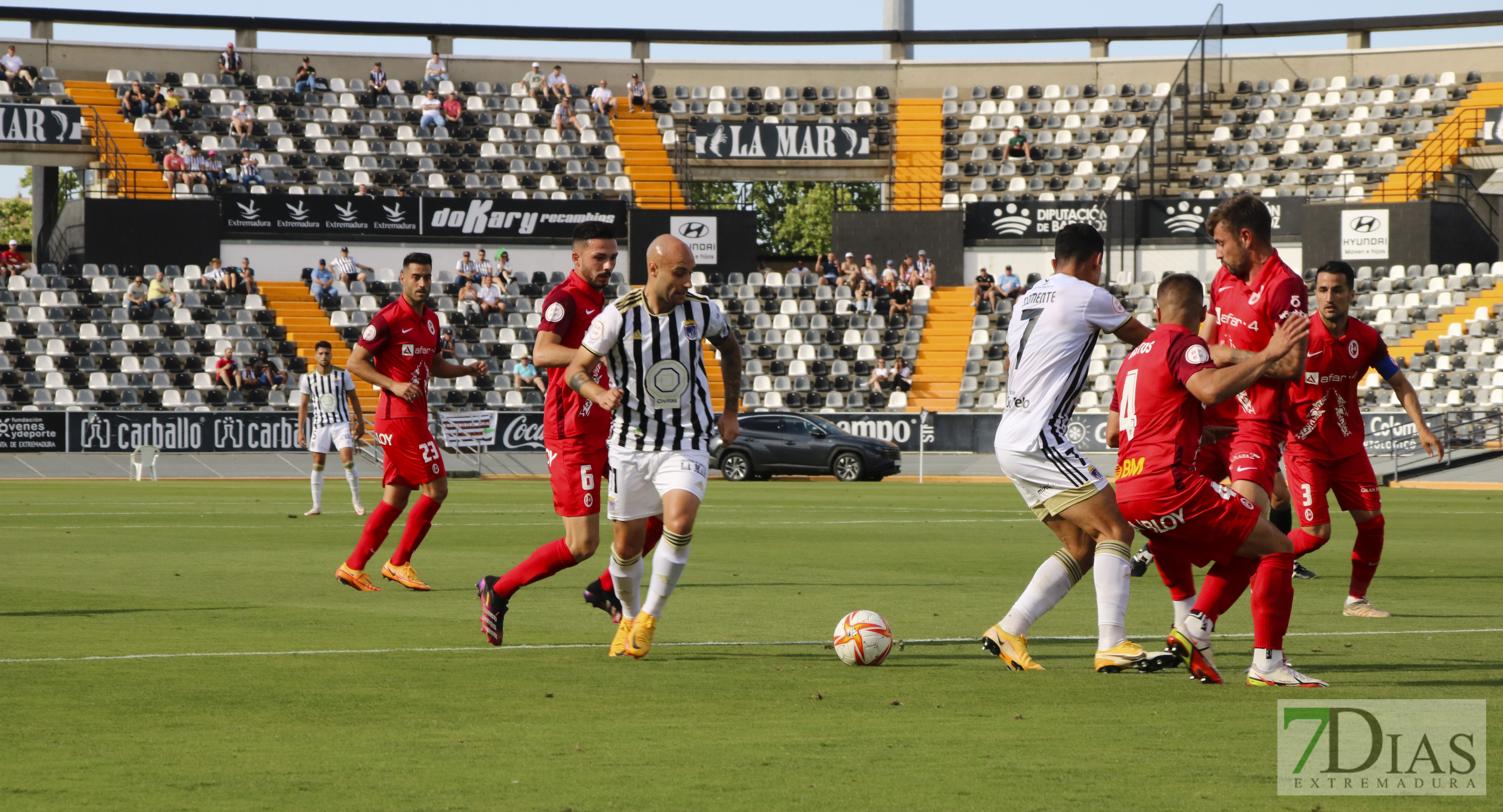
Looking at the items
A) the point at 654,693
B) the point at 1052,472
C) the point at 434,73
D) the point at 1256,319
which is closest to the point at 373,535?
the point at 654,693

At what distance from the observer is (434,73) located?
164ft

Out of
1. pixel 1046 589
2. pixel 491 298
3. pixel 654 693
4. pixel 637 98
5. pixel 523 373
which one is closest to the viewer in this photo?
pixel 654 693

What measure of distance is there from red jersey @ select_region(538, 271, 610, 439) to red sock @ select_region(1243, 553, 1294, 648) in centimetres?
369

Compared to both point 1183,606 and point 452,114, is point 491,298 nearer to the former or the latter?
A: point 452,114

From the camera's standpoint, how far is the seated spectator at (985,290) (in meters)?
43.3

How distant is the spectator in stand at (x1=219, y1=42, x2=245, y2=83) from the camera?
48.2 meters

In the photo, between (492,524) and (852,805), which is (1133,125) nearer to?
(492,524)

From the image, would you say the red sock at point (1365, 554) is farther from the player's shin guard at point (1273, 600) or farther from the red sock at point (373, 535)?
the red sock at point (373, 535)

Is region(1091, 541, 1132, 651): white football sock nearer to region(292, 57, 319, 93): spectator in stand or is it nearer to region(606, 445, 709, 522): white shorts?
region(606, 445, 709, 522): white shorts

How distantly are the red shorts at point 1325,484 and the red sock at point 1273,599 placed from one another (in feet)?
10.7

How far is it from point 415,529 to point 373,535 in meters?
0.33

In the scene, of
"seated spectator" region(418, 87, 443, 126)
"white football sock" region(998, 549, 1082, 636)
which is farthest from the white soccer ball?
"seated spectator" region(418, 87, 443, 126)

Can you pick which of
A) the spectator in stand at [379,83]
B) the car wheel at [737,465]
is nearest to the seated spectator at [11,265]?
the spectator in stand at [379,83]

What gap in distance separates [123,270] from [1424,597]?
3695 centimetres
